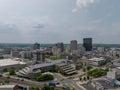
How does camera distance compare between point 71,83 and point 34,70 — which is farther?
point 34,70

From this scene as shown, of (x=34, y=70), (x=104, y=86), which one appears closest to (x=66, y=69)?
(x=34, y=70)

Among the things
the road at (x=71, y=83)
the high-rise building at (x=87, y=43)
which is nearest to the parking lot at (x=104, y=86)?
the road at (x=71, y=83)

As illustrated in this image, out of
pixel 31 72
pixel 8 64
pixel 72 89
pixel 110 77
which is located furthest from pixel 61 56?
pixel 72 89

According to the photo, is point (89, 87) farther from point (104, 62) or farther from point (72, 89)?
point (104, 62)

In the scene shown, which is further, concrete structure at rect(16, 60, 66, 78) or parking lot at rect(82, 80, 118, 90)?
concrete structure at rect(16, 60, 66, 78)

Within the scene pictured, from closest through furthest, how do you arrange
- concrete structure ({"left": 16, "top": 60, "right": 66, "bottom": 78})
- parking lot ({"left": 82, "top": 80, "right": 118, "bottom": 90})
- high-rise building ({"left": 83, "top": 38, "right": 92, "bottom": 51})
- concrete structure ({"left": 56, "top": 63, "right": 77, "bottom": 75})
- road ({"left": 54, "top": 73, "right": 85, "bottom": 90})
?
parking lot ({"left": 82, "top": 80, "right": 118, "bottom": 90}), road ({"left": 54, "top": 73, "right": 85, "bottom": 90}), concrete structure ({"left": 16, "top": 60, "right": 66, "bottom": 78}), concrete structure ({"left": 56, "top": 63, "right": 77, "bottom": 75}), high-rise building ({"left": 83, "top": 38, "right": 92, "bottom": 51})

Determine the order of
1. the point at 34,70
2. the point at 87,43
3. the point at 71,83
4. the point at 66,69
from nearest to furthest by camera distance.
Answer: the point at 71,83, the point at 34,70, the point at 66,69, the point at 87,43

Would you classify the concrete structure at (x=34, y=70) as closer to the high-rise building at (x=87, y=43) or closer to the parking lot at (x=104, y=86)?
the parking lot at (x=104, y=86)

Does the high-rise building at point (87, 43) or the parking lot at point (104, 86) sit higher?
the high-rise building at point (87, 43)

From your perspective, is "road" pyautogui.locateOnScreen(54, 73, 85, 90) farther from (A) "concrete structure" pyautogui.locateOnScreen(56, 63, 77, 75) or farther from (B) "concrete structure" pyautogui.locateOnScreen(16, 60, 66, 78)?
(B) "concrete structure" pyautogui.locateOnScreen(16, 60, 66, 78)

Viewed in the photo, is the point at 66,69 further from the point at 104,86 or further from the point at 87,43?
the point at 87,43

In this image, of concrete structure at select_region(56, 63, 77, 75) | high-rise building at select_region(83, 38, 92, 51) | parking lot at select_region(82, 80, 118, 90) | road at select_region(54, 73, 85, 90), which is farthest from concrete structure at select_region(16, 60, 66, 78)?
high-rise building at select_region(83, 38, 92, 51)
